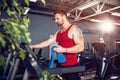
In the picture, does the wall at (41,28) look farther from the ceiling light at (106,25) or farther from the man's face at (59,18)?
the man's face at (59,18)

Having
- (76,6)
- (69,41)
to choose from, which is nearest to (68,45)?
(69,41)

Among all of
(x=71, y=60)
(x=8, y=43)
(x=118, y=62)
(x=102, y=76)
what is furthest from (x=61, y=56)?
(x=118, y=62)

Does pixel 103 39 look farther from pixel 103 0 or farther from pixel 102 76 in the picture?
pixel 102 76

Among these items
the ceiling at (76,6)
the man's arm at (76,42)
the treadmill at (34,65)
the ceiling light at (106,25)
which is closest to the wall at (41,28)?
the ceiling at (76,6)

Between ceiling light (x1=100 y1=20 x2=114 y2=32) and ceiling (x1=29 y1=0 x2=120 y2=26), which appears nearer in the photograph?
ceiling (x1=29 y1=0 x2=120 y2=26)

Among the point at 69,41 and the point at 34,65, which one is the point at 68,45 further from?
the point at 34,65

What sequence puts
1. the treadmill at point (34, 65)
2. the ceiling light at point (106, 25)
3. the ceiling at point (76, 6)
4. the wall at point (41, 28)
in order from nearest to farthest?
the treadmill at point (34, 65), the ceiling at point (76, 6), the wall at point (41, 28), the ceiling light at point (106, 25)

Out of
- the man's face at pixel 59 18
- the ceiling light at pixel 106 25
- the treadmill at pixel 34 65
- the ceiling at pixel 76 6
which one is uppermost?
the ceiling at pixel 76 6

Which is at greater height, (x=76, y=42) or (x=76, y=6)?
(x=76, y=6)

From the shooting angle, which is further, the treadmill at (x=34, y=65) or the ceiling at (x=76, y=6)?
the ceiling at (x=76, y=6)

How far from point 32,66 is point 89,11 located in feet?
29.7

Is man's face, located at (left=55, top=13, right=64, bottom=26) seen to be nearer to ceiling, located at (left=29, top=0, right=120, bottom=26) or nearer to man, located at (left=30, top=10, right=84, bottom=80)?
man, located at (left=30, top=10, right=84, bottom=80)

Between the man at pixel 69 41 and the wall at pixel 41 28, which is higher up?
the wall at pixel 41 28

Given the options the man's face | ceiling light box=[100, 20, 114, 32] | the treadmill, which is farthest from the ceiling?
the treadmill
